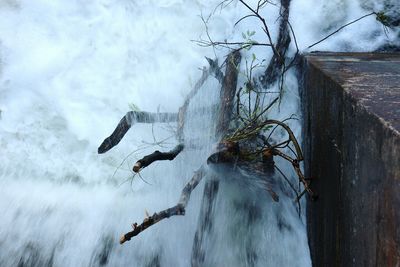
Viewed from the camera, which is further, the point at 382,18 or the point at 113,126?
the point at 113,126

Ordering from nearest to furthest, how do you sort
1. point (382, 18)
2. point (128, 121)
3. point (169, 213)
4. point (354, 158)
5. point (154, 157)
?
point (354, 158)
point (169, 213)
point (154, 157)
point (128, 121)
point (382, 18)

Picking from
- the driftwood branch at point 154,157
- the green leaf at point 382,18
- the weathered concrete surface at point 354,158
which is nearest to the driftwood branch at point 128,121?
the driftwood branch at point 154,157

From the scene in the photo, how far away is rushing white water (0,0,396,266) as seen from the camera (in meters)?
3.35

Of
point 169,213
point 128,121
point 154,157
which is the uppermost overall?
point 128,121

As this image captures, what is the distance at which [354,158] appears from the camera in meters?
1.96

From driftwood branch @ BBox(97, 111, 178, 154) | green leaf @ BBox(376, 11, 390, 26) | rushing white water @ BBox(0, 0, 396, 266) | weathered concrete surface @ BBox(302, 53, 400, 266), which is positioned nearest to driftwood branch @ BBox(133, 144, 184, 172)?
rushing white water @ BBox(0, 0, 396, 266)

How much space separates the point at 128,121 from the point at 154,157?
56 centimetres

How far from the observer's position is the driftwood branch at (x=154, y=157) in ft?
8.89

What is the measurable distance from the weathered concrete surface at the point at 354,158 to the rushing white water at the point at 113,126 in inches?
21.6

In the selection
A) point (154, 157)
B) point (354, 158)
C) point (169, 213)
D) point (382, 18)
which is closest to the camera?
point (354, 158)

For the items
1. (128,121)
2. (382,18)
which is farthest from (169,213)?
(382,18)

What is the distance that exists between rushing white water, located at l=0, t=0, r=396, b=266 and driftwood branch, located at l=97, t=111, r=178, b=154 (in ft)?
0.40

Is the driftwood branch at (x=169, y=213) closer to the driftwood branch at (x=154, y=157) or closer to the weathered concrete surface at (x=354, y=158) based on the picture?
the driftwood branch at (x=154, y=157)

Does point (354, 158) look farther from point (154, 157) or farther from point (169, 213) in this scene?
point (154, 157)
